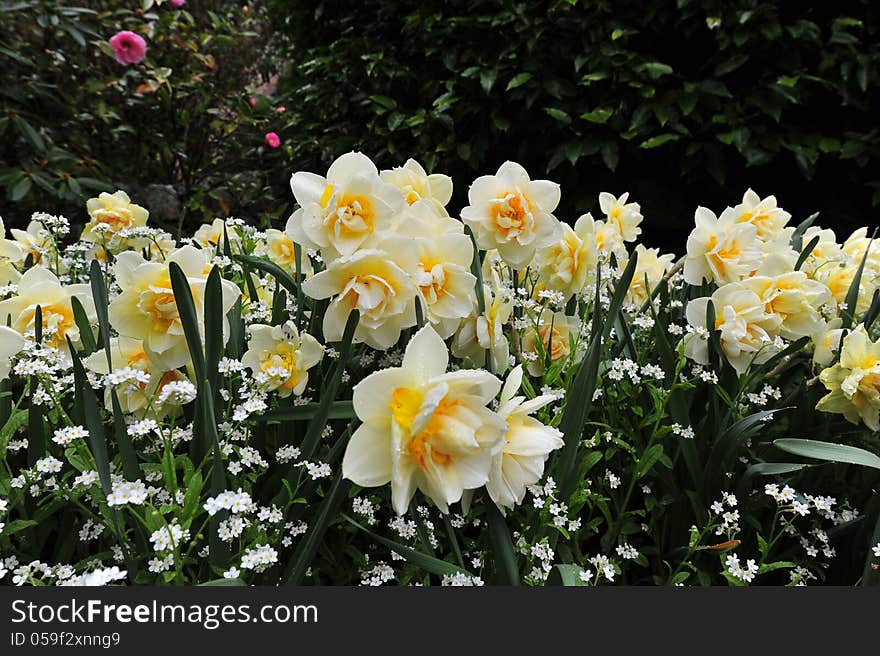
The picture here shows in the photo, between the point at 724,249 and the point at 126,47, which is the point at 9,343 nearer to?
the point at 724,249

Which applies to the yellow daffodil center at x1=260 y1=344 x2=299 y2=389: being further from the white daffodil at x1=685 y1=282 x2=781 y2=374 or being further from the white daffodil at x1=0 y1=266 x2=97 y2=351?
the white daffodil at x1=685 y1=282 x2=781 y2=374

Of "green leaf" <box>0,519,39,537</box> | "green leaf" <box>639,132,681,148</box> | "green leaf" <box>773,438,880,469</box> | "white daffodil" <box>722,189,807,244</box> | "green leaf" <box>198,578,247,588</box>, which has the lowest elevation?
"green leaf" <box>773,438,880,469</box>

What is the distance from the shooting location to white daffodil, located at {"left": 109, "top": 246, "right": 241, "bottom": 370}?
0.78m

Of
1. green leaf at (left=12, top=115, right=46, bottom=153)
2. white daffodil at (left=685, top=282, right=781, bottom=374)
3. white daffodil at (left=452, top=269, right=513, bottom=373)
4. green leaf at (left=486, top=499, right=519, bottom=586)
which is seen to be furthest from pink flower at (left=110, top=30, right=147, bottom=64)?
green leaf at (left=486, top=499, right=519, bottom=586)

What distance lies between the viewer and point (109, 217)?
141 centimetres

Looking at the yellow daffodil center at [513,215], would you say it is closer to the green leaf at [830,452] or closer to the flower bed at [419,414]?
the flower bed at [419,414]

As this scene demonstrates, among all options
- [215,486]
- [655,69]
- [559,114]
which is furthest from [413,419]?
[655,69]

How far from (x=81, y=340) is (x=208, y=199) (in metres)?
3.51

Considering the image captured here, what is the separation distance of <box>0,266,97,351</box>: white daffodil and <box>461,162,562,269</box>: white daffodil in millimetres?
584

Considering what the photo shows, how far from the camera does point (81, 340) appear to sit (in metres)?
0.91

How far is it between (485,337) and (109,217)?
964mm

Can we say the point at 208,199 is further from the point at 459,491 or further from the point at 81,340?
the point at 459,491

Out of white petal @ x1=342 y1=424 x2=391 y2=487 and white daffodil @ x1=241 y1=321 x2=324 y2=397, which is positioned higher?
white daffodil @ x1=241 y1=321 x2=324 y2=397

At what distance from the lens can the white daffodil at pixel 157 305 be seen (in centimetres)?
78
